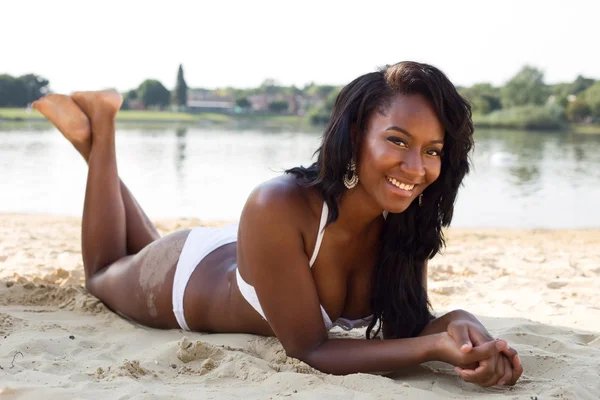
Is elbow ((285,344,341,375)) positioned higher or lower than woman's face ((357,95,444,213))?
lower

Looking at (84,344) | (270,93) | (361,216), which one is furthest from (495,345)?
(270,93)

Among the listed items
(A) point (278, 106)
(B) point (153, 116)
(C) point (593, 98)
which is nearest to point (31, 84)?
(B) point (153, 116)

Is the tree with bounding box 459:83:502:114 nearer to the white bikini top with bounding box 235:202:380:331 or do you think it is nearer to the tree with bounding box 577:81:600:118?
the tree with bounding box 577:81:600:118

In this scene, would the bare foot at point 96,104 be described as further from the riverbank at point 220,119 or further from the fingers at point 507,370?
the riverbank at point 220,119

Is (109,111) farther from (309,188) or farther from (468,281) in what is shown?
(468,281)

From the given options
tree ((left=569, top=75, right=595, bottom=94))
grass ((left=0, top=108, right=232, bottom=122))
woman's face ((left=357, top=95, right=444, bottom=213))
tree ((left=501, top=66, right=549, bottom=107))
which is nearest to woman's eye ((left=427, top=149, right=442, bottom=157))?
woman's face ((left=357, top=95, right=444, bottom=213))

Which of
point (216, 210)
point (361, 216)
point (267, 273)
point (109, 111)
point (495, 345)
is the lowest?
point (216, 210)

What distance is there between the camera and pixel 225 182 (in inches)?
558

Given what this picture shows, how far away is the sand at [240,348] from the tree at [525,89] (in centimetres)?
5011

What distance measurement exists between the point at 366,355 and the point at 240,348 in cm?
62

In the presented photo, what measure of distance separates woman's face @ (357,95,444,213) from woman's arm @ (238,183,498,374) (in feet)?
1.15

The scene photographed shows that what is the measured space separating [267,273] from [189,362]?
50 centimetres

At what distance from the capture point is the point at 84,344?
299 centimetres

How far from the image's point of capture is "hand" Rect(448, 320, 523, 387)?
232 centimetres
